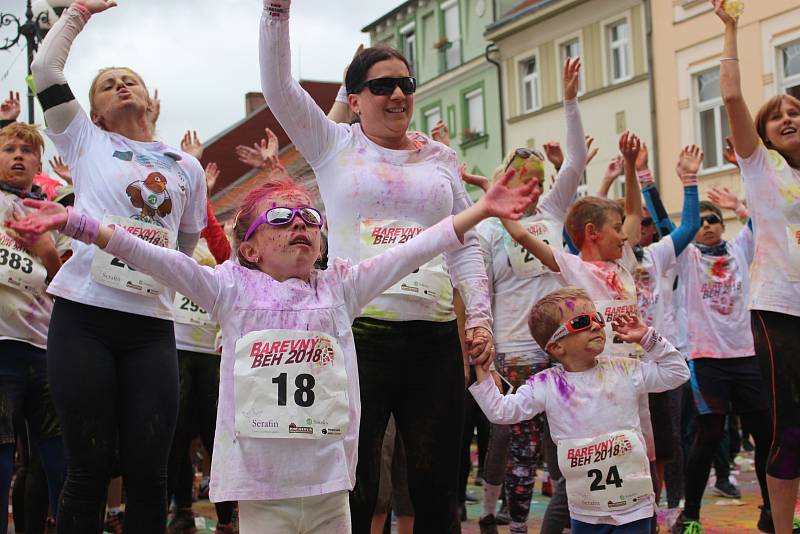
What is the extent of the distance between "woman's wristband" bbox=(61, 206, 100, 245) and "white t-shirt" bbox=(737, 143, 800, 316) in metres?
3.30

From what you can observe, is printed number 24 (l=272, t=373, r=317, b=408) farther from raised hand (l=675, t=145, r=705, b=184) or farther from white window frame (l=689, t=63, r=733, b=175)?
white window frame (l=689, t=63, r=733, b=175)

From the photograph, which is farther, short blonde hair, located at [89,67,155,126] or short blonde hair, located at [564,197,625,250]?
short blonde hair, located at [564,197,625,250]

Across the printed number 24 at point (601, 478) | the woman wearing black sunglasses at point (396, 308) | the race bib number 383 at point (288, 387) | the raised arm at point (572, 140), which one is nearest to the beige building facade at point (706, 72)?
the raised arm at point (572, 140)

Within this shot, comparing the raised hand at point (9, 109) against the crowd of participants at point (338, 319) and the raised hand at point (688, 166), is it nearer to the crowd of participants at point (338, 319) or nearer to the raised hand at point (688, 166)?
the crowd of participants at point (338, 319)

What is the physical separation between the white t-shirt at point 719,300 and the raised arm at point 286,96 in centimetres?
422

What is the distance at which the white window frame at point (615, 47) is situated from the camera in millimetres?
27922

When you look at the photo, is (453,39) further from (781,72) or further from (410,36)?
(781,72)

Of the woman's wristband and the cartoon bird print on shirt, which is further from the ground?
the cartoon bird print on shirt

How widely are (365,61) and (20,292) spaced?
2322mm

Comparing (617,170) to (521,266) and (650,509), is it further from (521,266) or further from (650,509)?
(650,509)

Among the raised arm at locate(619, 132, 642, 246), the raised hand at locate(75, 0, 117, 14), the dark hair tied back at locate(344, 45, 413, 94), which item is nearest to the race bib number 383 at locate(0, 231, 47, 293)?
the raised hand at locate(75, 0, 117, 14)

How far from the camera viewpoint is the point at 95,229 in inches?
123

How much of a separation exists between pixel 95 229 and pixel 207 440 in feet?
15.1

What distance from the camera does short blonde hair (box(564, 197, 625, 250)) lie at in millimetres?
5777
